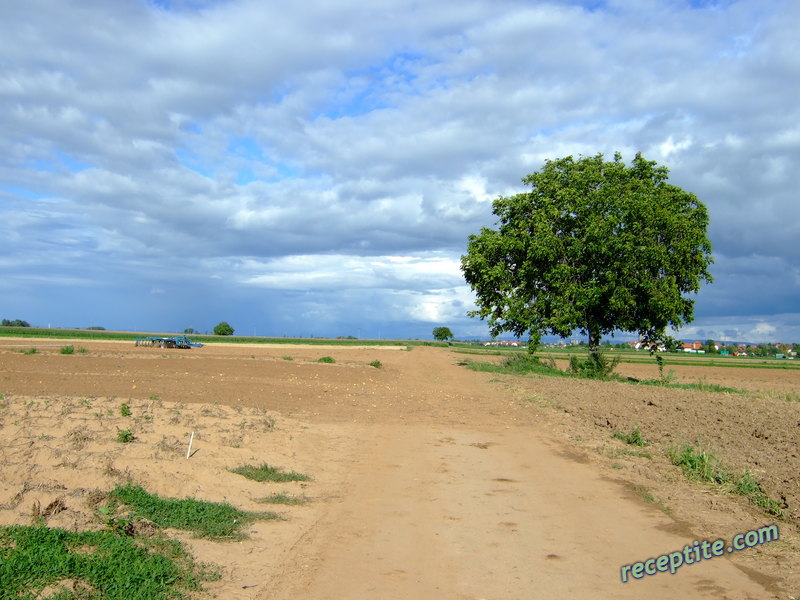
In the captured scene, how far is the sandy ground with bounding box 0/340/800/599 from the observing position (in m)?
6.37

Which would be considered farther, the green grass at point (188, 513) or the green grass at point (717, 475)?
the green grass at point (717, 475)

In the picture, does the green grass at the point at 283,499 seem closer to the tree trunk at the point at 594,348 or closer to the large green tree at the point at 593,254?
the large green tree at the point at 593,254

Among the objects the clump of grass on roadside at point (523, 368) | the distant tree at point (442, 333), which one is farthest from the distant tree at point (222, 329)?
the clump of grass on roadside at point (523, 368)

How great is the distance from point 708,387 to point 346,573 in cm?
3106

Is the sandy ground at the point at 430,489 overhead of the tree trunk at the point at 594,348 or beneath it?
beneath

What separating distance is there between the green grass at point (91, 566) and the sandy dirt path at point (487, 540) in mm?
931

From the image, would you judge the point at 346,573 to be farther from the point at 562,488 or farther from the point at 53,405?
the point at 53,405

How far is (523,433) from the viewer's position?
1623 centimetres

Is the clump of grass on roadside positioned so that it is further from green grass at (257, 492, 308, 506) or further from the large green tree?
green grass at (257, 492, 308, 506)

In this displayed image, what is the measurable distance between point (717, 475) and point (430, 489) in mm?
4816

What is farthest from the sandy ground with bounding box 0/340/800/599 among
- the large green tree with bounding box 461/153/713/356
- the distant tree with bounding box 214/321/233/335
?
the distant tree with bounding box 214/321/233/335

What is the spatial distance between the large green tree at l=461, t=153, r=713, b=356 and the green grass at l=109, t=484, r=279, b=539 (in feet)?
90.2

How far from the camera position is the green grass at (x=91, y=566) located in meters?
5.19

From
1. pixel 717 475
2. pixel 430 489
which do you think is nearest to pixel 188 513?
pixel 430 489
